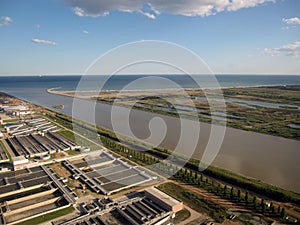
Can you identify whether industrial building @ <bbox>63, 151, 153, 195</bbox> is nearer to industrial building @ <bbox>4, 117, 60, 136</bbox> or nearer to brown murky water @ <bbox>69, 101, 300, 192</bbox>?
brown murky water @ <bbox>69, 101, 300, 192</bbox>

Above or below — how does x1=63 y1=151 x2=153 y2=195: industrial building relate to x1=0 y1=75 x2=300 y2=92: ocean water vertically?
below

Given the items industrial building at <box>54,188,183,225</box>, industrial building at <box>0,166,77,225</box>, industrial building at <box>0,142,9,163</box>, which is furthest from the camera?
industrial building at <box>0,142,9,163</box>

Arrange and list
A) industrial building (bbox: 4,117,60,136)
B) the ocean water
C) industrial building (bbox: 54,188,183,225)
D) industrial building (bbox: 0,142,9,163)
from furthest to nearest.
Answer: the ocean water → industrial building (bbox: 4,117,60,136) → industrial building (bbox: 0,142,9,163) → industrial building (bbox: 54,188,183,225)

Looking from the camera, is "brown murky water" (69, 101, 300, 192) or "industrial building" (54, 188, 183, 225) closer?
"industrial building" (54, 188, 183, 225)

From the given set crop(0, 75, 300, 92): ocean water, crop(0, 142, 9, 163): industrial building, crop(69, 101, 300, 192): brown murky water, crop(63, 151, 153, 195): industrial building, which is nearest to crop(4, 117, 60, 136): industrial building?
crop(0, 142, 9, 163): industrial building

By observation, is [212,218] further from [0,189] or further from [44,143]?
[44,143]

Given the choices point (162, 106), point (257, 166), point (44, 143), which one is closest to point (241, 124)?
point (257, 166)

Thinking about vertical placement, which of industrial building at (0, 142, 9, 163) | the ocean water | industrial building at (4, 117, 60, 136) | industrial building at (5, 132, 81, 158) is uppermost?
the ocean water

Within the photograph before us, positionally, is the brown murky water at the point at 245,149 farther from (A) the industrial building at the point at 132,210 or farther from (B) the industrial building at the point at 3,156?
(B) the industrial building at the point at 3,156
